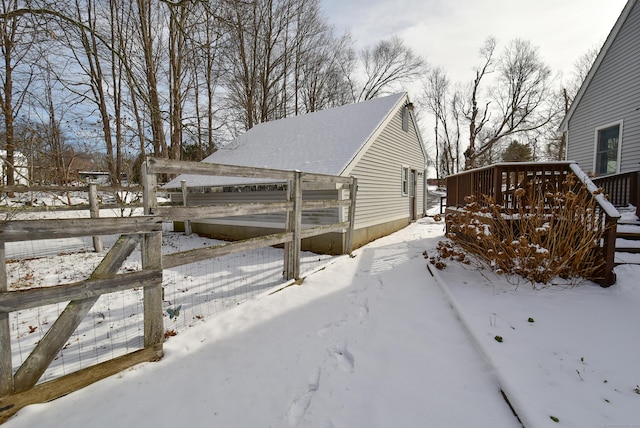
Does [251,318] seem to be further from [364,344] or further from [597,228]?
[597,228]

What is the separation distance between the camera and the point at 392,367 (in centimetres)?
249

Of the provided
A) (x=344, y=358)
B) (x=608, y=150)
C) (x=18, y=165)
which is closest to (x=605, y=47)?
(x=608, y=150)

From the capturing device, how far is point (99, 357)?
106 inches

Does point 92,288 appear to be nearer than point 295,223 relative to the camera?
Yes

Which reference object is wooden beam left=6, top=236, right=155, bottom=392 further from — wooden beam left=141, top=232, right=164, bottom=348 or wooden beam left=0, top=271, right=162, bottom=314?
wooden beam left=141, top=232, right=164, bottom=348

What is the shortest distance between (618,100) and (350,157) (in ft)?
28.1

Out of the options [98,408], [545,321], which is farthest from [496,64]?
[98,408]

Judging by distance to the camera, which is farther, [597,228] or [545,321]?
[597,228]

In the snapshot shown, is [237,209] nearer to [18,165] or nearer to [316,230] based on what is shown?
[316,230]

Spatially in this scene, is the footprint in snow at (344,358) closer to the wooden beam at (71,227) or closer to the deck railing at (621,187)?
the wooden beam at (71,227)

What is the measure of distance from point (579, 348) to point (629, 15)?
443 inches

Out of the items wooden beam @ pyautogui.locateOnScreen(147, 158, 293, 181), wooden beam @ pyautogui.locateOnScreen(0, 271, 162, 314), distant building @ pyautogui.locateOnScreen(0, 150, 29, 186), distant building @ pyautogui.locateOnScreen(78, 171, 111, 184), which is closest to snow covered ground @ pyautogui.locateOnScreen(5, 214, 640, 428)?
wooden beam @ pyautogui.locateOnScreen(0, 271, 162, 314)

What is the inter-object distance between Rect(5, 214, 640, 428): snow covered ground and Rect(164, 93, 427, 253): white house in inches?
162

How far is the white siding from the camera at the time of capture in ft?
27.7
